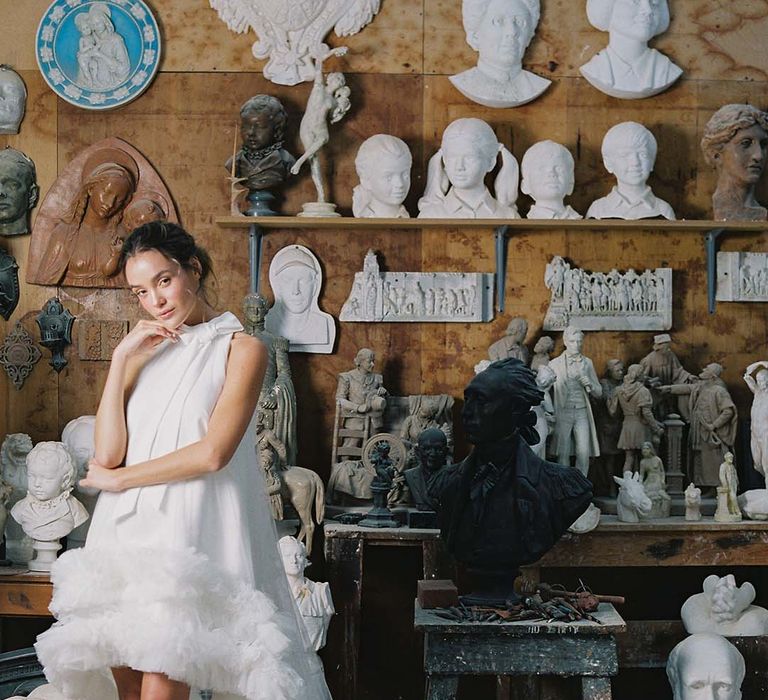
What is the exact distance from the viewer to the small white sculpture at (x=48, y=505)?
492cm

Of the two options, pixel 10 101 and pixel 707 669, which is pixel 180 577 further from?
pixel 10 101

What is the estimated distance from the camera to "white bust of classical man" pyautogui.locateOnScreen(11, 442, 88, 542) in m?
4.92

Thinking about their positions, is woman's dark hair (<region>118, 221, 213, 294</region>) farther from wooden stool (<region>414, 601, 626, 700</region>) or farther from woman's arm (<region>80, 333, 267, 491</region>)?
wooden stool (<region>414, 601, 626, 700</region>)

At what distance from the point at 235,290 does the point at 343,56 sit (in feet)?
3.70

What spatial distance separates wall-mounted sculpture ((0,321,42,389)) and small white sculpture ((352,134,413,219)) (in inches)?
60.3

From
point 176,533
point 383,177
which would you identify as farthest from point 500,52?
point 176,533

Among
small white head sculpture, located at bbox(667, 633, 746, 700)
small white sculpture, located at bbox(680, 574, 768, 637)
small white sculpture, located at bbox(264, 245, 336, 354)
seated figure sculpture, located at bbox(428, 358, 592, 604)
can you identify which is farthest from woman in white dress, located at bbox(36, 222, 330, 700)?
small white sculpture, located at bbox(264, 245, 336, 354)

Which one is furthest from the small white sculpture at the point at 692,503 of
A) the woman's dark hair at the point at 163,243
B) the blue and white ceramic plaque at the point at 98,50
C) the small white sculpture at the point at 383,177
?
the blue and white ceramic plaque at the point at 98,50

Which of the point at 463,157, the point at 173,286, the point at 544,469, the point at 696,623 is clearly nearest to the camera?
the point at 173,286

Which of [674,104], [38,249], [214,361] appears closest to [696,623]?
[674,104]

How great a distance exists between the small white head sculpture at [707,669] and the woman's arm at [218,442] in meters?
2.25

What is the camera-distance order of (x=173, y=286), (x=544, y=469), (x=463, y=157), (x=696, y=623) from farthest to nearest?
(x=463, y=157)
(x=696, y=623)
(x=544, y=469)
(x=173, y=286)

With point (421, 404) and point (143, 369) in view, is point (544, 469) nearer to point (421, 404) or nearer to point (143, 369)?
point (421, 404)

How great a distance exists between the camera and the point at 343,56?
5602mm
